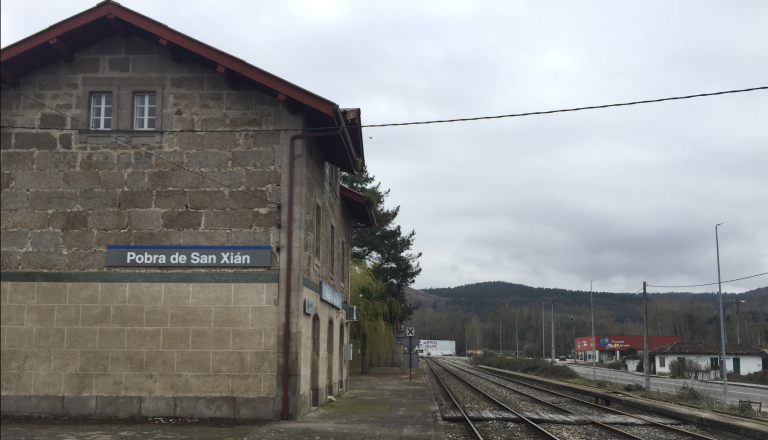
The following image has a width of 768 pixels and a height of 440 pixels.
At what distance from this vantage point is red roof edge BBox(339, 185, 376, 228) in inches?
861

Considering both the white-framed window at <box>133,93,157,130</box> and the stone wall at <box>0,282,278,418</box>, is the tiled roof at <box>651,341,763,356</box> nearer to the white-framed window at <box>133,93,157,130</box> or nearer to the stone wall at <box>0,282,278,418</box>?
the stone wall at <box>0,282,278,418</box>

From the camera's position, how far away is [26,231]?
45.3ft

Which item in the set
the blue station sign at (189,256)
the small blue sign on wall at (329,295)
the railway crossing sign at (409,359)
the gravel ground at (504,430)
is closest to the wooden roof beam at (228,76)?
the blue station sign at (189,256)

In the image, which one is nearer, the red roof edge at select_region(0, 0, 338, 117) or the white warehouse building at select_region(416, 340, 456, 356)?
the red roof edge at select_region(0, 0, 338, 117)

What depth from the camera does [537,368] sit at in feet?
170

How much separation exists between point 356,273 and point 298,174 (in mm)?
20978

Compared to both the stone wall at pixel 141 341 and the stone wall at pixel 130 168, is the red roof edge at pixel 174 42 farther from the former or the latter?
the stone wall at pixel 141 341

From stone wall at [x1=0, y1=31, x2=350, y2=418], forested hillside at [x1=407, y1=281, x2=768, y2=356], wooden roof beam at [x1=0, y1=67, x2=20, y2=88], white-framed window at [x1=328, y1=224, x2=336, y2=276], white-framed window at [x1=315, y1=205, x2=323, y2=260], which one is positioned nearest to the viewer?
stone wall at [x1=0, y1=31, x2=350, y2=418]

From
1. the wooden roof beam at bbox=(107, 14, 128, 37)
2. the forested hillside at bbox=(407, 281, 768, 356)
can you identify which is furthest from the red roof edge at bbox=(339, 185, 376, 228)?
the forested hillside at bbox=(407, 281, 768, 356)

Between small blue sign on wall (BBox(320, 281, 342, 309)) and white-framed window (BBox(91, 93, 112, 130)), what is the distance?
6.00 m

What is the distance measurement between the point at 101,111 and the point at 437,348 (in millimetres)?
135291

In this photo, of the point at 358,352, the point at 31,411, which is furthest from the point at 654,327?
the point at 31,411

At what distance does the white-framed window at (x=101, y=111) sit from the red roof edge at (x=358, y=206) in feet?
28.0

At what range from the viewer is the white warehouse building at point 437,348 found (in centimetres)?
14075
